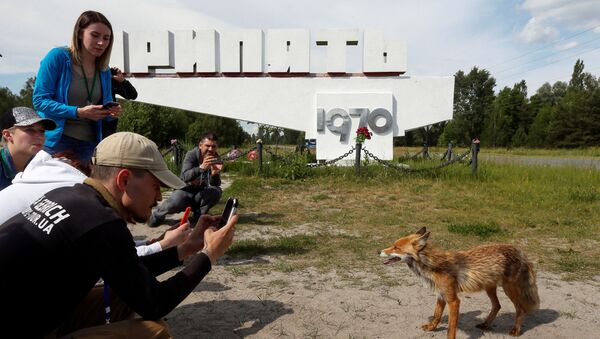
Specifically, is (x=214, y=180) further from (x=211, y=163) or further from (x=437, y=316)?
(x=437, y=316)

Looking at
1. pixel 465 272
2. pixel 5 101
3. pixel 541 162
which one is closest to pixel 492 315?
pixel 465 272

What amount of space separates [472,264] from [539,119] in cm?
5404

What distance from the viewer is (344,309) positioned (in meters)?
3.43

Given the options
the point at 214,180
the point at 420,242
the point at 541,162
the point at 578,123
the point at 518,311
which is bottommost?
the point at 518,311

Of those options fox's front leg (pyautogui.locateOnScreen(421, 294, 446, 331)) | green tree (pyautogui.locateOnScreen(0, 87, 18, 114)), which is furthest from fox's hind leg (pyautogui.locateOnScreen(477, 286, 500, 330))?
green tree (pyautogui.locateOnScreen(0, 87, 18, 114))

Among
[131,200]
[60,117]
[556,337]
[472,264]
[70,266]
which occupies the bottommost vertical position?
[556,337]

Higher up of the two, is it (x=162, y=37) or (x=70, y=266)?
(x=162, y=37)

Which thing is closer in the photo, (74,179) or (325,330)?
(74,179)

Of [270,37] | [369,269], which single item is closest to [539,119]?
[270,37]

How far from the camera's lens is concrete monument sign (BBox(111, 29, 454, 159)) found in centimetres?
1512

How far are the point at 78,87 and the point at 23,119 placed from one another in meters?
0.47

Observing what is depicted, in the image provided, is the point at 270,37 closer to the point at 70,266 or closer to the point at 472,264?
the point at 472,264

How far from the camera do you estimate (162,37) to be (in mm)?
15383

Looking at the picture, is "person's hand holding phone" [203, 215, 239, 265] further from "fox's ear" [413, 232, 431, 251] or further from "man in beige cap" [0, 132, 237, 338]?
"fox's ear" [413, 232, 431, 251]
